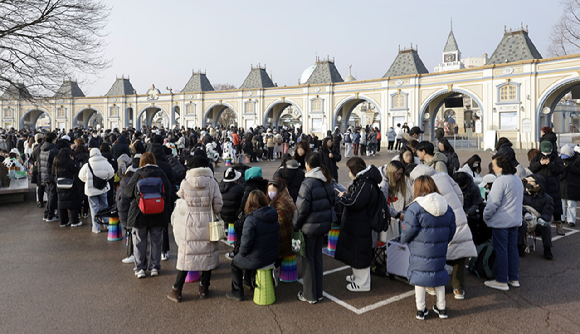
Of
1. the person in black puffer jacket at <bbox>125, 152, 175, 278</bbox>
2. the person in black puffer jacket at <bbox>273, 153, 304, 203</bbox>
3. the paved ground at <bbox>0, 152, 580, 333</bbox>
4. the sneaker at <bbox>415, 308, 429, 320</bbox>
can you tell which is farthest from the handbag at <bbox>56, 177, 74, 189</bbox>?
the sneaker at <bbox>415, 308, 429, 320</bbox>

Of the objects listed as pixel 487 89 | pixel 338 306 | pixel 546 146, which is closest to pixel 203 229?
pixel 338 306

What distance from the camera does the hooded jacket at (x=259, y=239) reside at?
4320 mm

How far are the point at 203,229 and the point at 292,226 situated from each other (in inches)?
41.3

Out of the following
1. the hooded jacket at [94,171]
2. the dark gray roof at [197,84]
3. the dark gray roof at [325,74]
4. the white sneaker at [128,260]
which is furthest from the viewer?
the dark gray roof at [197,84]

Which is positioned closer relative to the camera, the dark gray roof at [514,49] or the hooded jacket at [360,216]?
the hooded jacket at [360,216]

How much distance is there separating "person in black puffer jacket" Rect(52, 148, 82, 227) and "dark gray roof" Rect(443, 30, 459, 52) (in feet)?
332

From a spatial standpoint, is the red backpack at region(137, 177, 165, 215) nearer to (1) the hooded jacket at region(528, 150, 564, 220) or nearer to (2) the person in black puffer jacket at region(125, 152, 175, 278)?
(2) the person in black puffer jacket at region(125, 152, 175, 278)

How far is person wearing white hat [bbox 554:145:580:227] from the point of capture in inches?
312

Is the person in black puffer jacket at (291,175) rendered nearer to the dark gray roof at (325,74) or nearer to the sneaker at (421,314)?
the sneaker at (421,314)

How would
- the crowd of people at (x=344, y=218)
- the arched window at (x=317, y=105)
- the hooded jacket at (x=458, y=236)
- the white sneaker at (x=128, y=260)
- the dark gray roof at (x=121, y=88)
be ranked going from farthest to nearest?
the dark gray roof at (x=121, y=88) < the arched window at (x=317, y=105) < the white sneaker at (x=128, y=260) < the hooded jacket at (x=458, y=236) < the crowd of people at (x=344, y=218)

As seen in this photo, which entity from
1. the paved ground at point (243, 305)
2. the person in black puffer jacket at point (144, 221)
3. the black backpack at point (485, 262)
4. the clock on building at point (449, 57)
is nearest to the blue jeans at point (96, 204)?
the paved ground at point (243, 305)

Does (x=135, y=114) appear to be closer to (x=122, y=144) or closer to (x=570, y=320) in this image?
(x=122, y=144)

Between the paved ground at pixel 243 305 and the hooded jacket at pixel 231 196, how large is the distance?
2.79ft

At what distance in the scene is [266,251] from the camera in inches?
175
